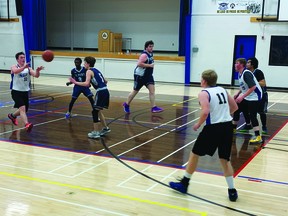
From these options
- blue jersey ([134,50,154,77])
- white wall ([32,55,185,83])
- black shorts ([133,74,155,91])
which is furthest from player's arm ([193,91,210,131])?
white wall ([32,55,185,83])

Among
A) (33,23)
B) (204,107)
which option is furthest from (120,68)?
(204,107)

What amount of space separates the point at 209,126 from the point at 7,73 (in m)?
19.7

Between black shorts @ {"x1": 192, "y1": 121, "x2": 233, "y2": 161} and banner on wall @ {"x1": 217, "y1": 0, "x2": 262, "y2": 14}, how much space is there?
13.9 meters

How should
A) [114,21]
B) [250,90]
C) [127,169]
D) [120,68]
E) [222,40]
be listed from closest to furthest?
1. [127,169]
2. [250,90]
3. [222,40]
4. [120,68]
5. [114,21]

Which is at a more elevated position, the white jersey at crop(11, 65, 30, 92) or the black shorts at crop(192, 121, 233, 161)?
the white jersey at crop(11, 65, 30, 92)

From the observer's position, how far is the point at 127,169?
5.66 meters

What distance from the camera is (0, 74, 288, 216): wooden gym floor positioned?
4.39 metres

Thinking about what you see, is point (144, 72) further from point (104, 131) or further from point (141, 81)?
point (104, 131)

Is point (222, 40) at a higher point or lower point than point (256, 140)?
higher

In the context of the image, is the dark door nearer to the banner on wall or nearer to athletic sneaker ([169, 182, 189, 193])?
the banner on wall

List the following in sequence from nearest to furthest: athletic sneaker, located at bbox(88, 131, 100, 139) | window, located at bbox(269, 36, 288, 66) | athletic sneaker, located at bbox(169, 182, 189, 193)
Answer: athletic sneaker, located at bbox(169, 182, 189, 193)
athletic sneaker, located at bbox(88, 131, 100, 139)
window, located at bbox(269, 36, 288, 66)

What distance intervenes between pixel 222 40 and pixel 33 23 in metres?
10.4

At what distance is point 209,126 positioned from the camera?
177 inches

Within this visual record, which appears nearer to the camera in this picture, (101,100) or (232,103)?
(232,103)
